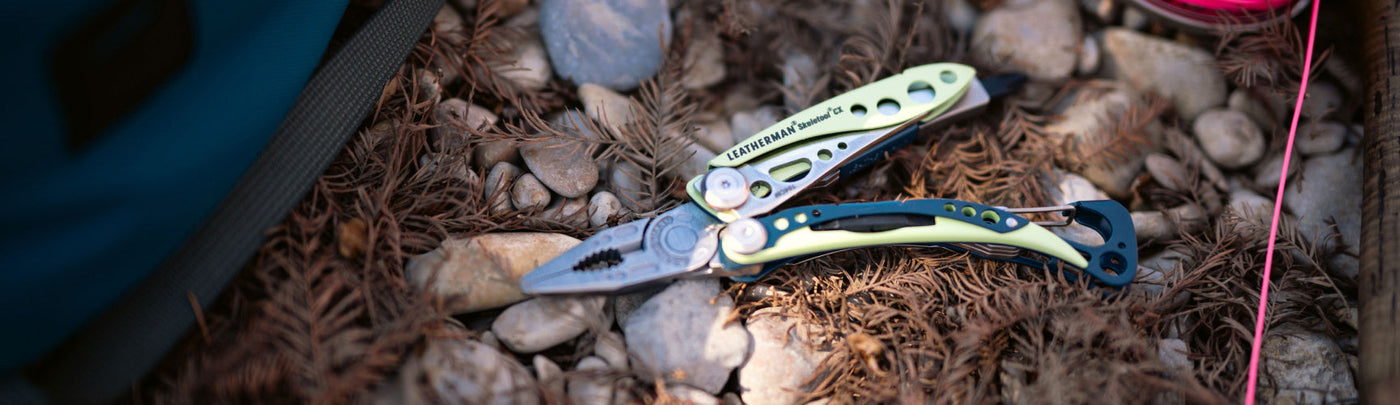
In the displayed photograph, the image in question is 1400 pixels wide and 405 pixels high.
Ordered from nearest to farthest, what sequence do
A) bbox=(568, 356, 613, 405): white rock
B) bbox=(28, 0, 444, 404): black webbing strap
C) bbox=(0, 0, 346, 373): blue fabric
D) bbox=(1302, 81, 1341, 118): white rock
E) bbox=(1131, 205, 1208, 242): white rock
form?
bbox=(0, 0, 346, 373): blue fabric → bbox=(28, 0, 444, 404): black webbing strap → bbox=(568, 356, 613, 405): white rock → bbox=(1131, 205, 1208, 242): white rock → bbox=(1302, 81, 1341, 118): white rock

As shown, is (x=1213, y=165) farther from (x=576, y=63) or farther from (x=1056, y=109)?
(x=576, y=63)

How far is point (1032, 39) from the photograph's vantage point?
1679 mm

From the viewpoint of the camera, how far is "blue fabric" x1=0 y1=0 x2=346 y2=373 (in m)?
0.96

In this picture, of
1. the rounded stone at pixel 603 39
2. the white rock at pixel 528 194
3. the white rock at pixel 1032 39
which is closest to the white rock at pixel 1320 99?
the white rock at pixel 1032 39

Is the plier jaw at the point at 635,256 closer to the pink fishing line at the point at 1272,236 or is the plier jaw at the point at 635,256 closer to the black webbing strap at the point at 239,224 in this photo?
the black webbing strap at the point at 239,224

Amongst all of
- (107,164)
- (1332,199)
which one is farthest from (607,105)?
(1332,199)

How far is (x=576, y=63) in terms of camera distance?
1.58 metres

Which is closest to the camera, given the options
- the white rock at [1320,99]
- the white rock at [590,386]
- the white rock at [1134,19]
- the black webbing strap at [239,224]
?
the black webbing strap at [239,224]

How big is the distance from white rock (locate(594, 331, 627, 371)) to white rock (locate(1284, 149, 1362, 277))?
4.31 feet

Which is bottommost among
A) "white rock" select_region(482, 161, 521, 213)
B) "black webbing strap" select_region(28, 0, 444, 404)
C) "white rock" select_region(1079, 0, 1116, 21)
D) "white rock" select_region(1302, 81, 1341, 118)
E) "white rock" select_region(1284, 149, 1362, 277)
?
"white rock" select_region(1284, 149, 1362, 277)

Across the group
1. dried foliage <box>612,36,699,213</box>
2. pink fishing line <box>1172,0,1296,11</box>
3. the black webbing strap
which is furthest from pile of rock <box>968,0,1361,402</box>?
the black webbing strap

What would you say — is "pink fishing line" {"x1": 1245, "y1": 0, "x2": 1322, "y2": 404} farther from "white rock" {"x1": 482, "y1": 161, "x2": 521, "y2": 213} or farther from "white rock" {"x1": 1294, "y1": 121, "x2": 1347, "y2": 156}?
"white rock" {"x1": 482, "y1": 161, "x2": 521, "y2": 213}

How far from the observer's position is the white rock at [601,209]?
1418mm

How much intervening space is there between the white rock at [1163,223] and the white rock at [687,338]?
829 mm
